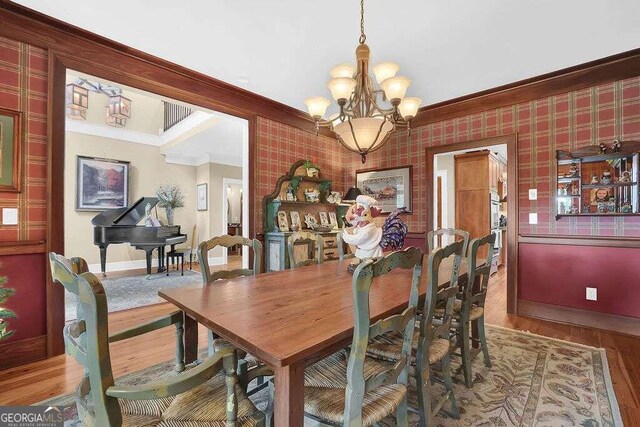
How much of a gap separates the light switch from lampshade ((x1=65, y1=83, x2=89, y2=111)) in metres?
4.25

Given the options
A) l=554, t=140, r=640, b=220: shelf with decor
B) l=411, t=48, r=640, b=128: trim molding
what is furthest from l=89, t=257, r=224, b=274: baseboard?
l=554, t=140, r=640, b=220: shelf with decor

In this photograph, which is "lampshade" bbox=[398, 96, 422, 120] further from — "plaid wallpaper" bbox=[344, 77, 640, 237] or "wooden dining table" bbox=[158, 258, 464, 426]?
"plaid wallpaper" bbox=[344, 77, 640, 237]

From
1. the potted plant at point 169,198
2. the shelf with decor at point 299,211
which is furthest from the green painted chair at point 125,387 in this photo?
the potted plant at point 169,198

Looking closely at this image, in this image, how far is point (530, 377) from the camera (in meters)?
2.05

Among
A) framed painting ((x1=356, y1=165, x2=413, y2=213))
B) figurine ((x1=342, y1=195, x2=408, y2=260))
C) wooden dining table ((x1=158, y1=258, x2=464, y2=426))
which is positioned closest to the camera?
wooden dining table ((x1=158, y1=258, x2=464, y2=426))

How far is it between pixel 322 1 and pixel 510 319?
11.6ft

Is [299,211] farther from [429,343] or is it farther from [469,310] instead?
[429,343]

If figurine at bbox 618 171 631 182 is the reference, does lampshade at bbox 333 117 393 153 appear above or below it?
above

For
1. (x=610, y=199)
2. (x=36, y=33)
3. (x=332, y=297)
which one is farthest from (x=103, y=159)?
(x=610, y=199)

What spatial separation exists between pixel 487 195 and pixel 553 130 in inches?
98.5

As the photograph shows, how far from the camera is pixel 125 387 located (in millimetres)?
802

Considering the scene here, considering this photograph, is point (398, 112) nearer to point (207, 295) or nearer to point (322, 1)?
point (322, 1)

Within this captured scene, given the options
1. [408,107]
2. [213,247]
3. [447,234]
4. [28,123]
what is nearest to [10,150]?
[28,123]

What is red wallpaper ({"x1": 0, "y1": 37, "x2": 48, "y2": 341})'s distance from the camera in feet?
7.25
